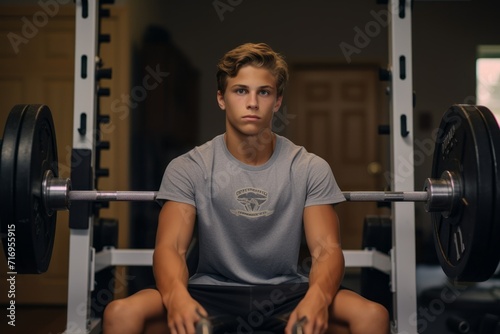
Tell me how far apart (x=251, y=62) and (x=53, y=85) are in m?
2.74

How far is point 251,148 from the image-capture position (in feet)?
5.39

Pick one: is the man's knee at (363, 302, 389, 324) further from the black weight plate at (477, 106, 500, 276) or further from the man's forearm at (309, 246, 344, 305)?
the black weight plate at (477, 106, 500, 276)

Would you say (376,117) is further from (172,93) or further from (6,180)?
(6,180)

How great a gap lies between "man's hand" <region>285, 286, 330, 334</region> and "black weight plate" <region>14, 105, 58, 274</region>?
628mm

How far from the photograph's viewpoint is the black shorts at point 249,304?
1438 millimetres

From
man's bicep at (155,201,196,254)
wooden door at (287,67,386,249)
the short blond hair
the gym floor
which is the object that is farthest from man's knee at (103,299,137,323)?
wooden door at (287,67,386,249)

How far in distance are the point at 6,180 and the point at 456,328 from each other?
1703 mm

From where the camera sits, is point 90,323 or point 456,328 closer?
point 90,323

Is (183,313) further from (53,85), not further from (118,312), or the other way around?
(53,85)

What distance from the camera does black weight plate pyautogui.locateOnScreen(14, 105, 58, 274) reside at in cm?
142

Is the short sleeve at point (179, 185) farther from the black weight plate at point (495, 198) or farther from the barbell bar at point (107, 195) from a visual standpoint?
the black weight plate at point (495, 198)

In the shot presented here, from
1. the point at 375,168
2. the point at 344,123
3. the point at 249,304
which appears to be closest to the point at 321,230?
the point at 249,304

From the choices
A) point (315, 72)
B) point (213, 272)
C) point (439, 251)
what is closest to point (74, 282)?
point (213, 272)

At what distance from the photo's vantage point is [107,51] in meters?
4.12
